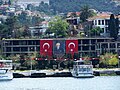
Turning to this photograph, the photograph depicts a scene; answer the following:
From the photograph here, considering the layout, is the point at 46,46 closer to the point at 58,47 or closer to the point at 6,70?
the point at 58,47

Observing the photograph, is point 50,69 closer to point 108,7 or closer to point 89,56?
point 89,56

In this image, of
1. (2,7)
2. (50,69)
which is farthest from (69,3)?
(50,69)

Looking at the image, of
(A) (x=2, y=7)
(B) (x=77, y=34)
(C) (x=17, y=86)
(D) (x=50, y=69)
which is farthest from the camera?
(A) (x=2, y=7)

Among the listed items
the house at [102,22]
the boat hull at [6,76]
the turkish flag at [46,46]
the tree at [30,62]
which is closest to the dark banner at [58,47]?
the turkish flag at [46,46]

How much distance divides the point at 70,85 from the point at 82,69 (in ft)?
55.4

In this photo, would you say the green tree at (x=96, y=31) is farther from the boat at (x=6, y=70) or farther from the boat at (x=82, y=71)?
the boat at (x=6, y=70)

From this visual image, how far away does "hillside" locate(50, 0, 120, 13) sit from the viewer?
193 m

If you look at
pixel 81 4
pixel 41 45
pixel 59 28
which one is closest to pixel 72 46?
pixel 41 45

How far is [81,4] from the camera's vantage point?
633 feet

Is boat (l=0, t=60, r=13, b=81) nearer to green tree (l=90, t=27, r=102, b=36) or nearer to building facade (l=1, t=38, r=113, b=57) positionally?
building facade (l=1, t=38, r=113, b=57)

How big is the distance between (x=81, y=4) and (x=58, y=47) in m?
82.3

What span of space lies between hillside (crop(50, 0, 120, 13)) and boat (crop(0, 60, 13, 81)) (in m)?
95.5

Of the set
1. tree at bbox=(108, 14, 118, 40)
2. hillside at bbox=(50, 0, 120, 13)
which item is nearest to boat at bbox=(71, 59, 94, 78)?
tree at bbox=(108, 14, 118, 40)

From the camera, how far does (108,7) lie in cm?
19525
